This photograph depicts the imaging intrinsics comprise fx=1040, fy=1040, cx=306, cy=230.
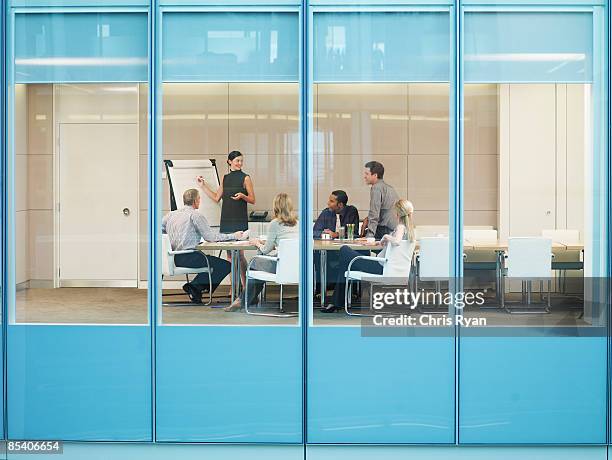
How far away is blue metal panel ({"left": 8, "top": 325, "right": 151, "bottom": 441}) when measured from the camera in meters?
7.67

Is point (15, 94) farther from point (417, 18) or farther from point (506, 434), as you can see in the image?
point (506, 434)

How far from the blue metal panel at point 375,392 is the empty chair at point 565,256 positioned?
0.95m

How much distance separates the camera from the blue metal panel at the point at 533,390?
760cm

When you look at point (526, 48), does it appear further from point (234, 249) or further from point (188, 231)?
point (188, 231)

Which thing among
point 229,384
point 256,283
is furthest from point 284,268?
point 229,384

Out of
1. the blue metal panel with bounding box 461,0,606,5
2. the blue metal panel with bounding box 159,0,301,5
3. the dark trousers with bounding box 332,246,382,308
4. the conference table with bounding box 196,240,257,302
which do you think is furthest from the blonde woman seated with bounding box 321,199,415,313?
the blue metal panel with bounding box 159,0,301,5

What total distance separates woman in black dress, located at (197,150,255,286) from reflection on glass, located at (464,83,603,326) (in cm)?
161

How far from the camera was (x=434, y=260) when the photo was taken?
301 inches

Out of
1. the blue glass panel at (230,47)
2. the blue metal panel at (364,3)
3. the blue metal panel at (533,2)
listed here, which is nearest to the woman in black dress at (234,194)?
the blue glass panel at (230,47)

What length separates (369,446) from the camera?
7.62 metres

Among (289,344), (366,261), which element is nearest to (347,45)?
(366,261)

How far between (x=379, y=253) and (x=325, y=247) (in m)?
0.40

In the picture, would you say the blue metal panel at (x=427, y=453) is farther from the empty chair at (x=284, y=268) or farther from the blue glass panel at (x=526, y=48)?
the blue glass panel at (x=526, y=48)

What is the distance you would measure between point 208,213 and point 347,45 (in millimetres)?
1599
